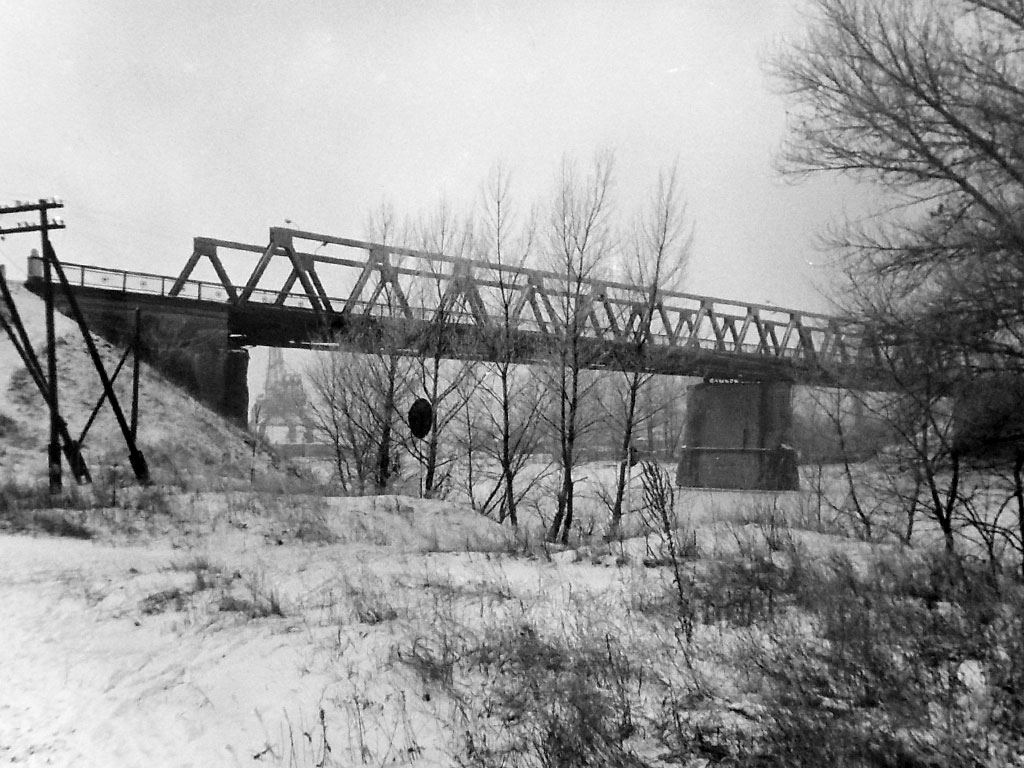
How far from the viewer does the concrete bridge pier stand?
37.7 m

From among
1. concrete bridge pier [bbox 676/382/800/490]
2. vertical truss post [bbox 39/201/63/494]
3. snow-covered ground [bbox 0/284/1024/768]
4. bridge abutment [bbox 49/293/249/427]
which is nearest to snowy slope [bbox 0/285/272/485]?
bridge abutment [bbox 49/293/249/427]

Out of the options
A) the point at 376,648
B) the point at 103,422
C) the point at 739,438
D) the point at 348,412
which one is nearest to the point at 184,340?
the point at 103,422

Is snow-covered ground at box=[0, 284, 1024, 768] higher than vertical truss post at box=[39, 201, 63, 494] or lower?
lower

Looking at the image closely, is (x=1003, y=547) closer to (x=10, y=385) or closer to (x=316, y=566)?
(x=316, y=566)

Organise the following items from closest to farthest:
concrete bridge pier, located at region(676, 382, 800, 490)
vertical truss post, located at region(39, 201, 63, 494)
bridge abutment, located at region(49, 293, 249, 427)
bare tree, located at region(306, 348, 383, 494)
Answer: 1. vertical truss post, located at region(39, 201, 63, 494)
2. bare tree, located at region(306, 348, 383, 494)
3. bridge abutment, located at region(49, 293, 249, 427)
4. concrete bridge pier, located at region(676, 382, 800, 490)

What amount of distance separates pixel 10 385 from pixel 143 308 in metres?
5.96

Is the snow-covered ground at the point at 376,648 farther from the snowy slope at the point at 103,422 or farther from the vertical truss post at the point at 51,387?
the snowy slope at the point at 103,422

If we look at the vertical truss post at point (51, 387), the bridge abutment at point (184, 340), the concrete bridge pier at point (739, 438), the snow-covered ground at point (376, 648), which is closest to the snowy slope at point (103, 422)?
the bridge abutment at point (184, 340)

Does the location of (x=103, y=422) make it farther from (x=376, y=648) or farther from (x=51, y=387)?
(x=376, y=648)

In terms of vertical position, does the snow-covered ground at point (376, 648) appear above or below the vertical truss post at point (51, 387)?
below

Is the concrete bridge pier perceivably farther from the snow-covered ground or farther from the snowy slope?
the snow-covered ground

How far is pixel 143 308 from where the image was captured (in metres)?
29.6

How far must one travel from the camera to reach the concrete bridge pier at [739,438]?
37656 mm

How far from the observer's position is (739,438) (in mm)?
39000
